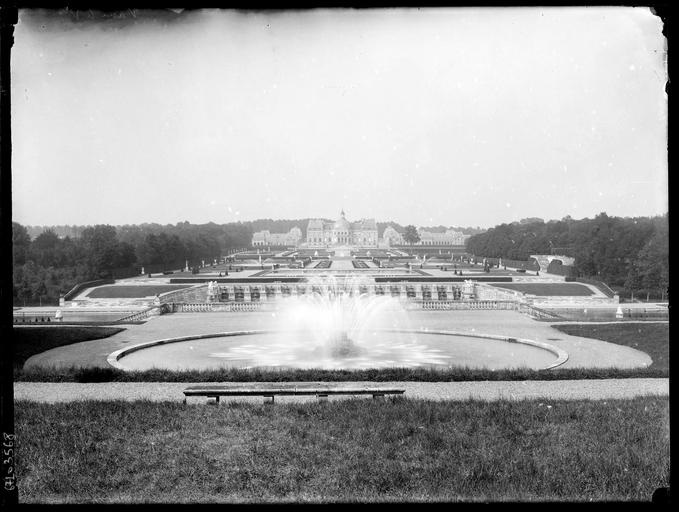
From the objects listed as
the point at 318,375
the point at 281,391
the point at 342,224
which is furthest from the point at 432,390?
the point at 342,224

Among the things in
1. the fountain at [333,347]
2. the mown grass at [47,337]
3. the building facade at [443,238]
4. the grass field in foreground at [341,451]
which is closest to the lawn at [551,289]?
the fountain at [333,347]

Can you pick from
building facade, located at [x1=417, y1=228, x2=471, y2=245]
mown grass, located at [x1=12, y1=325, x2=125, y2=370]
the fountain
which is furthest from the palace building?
mown grass, located at [x1=12, y1=325, x2=125, y2=370]

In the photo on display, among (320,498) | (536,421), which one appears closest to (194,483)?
(320,498)

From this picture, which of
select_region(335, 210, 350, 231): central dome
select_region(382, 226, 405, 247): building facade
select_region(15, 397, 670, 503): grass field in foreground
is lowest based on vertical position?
select_region(15, 397, 670, 503): grass field in foreground

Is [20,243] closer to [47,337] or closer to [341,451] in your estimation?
[47,337]

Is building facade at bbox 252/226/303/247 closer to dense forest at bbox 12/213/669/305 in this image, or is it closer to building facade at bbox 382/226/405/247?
dense forest at bbox 12/213/669/305

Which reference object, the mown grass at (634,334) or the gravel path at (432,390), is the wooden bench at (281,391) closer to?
the gravel path at (432,390)
